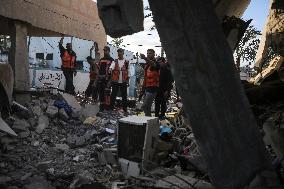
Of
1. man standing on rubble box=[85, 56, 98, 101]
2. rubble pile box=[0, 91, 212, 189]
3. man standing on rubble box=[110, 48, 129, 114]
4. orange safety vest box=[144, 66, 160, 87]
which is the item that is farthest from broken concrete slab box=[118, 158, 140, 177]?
man standing on rubble box=[85, 56, 98, 101]

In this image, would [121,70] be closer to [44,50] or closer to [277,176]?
[277,176]

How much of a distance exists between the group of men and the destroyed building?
2.83ft

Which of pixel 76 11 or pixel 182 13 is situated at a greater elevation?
pixel 76 11

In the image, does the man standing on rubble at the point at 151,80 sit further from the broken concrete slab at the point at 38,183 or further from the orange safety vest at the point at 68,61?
the broken concrete slab at the point at 38,183

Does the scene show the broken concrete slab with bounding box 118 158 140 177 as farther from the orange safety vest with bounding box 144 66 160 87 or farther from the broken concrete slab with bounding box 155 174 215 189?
the orange safety vest with bounding box 144 66 160 87

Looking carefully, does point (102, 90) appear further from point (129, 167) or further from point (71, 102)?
point (129, 167)

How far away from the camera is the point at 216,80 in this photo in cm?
308

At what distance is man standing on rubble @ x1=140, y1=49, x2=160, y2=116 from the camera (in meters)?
9.46

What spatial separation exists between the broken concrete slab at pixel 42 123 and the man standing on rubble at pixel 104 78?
8.63 feet

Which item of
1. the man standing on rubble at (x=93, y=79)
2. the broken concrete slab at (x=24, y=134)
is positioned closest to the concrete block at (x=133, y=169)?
the broken concrete slab at (x=24, y=134)

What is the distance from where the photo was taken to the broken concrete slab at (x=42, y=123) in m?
8.35

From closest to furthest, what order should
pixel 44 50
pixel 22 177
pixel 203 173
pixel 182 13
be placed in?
pixel 182 13 < pixel 203 173 < pixel 22 177 < pixel 44 50

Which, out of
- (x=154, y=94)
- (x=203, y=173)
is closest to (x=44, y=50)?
(x=154, y=94)

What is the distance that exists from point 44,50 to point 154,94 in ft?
65.3
